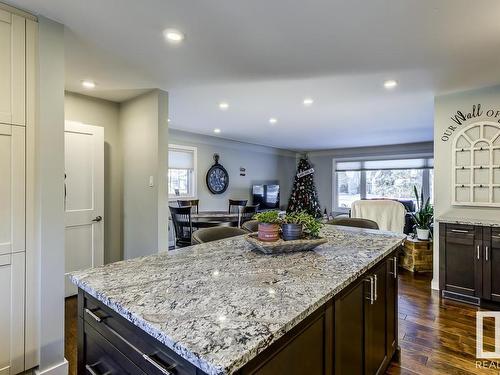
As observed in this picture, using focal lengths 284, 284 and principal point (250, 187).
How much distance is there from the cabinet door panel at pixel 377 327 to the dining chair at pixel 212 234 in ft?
3.65

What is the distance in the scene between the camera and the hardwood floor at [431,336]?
2.12m

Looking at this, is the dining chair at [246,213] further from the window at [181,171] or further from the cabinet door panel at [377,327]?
the cabinet door panel at [377,327]

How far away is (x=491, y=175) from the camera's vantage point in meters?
3.27

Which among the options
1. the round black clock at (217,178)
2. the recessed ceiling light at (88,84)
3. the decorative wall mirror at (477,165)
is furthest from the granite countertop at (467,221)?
the round black clock at (217,178)

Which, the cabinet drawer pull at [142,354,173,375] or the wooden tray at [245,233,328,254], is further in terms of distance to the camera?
the wooden tray at [245,233,328,254]

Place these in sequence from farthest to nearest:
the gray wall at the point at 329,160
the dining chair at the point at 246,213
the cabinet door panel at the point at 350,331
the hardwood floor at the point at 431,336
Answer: the gray wall at the point at 329,160, the dining chair at the point at 246,213, the hardwood floor at the point at 431,336, the cabinet door panel at the point at 350,331

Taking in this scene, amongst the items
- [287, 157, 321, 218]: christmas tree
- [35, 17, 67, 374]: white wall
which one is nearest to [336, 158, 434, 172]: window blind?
[287, 157, 321, 218]: christmas tree

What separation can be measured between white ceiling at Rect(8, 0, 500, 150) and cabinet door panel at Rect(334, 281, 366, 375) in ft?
5.72

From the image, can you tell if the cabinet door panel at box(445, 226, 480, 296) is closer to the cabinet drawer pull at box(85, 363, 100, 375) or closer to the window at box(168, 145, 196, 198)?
the cabinet drawer pull at box(85, 363, 100, 375)

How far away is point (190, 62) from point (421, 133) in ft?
18.7

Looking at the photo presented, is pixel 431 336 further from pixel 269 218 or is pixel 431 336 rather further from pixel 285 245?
pixel 269 218

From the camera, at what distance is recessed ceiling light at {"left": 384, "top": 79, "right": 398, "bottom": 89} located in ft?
10.3

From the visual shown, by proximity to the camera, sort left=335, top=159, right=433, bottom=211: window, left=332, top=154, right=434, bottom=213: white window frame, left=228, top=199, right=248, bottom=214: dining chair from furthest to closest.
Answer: left=335, top=159, right=433, bottom=211: window, left=332, top=154, right=434, bottom=213: white window frame, left=228, top=199, right=248, bottom=214: dining chair

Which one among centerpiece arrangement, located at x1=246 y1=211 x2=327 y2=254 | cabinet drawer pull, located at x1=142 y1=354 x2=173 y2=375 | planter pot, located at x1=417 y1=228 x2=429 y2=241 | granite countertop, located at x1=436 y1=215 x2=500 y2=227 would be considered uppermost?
centerpiece arrangement, located at x1=246 y1=211 x2=327 y2=254
